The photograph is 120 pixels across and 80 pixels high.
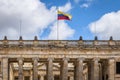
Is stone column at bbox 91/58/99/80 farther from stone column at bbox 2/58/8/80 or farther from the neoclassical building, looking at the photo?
stone column at bbox 2/58/8/80

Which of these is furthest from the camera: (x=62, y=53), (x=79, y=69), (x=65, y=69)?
(x=79, y=69)

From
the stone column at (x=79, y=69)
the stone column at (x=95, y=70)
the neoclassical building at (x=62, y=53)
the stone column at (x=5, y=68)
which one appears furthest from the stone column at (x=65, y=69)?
the stone column at (x=5, y=68)

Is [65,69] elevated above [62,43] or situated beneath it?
situated beneath

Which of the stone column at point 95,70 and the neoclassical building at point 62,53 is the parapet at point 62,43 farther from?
the stone column at point 95,70

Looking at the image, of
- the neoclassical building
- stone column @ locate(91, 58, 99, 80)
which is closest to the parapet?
the neoclassical building

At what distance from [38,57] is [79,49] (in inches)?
267

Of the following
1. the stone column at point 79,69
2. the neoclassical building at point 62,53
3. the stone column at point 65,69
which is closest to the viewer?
the neoclassical building at point 62,53

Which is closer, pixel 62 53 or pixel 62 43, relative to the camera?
pixel 62 53

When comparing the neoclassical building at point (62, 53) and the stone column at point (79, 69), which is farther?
the stone column at point (79, 69)

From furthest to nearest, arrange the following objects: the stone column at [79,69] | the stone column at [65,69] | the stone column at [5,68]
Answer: the stone column at [79,69], the stone column at [65,69], the stone column at [5,68]

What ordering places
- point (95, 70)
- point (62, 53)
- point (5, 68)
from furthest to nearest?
1. point (95, 70)
2. point (62, 53)
3. point (5, 68)

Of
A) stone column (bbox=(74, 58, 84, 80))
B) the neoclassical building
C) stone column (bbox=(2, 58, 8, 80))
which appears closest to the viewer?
stone column (bbox=(2, 58, 8, 80))

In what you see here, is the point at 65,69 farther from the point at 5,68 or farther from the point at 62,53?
the point at 5,68

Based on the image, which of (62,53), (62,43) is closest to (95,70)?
(62,53)
